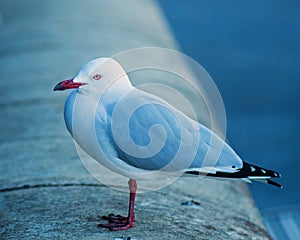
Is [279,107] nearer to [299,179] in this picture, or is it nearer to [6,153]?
[299,179]

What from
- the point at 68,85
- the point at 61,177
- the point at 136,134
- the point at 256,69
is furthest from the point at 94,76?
the point at 256,69

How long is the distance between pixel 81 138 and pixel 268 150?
410 centimetres

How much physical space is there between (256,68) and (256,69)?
0.03 metres

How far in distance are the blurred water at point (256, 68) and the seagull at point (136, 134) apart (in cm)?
300

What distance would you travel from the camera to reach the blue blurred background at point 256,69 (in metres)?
6.04

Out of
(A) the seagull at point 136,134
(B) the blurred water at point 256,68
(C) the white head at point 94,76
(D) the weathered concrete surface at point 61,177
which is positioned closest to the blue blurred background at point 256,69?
(B) the blurred water at point 256,68

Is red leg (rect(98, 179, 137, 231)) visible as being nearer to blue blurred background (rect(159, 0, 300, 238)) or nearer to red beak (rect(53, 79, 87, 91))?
red beak (rect(53, 79, 87, 91))

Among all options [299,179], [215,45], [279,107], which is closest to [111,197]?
[299,179]

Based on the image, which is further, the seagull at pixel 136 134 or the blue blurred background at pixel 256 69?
the blue blurred background at pixel 256 69

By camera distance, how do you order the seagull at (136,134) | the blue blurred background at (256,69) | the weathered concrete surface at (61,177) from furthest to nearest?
the blue blurred background at (256,69) < the weathered concrete surface at (61,177) < the seagull at (136,134)

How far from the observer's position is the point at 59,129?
3973mm

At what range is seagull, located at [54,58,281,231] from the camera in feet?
7.59

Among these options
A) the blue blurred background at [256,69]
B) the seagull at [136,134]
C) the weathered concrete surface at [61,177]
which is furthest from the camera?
the blue blurred background at [256,69]

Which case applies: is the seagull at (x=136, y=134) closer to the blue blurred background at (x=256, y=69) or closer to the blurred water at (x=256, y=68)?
the blue blurred background at (x=256, y=69)
